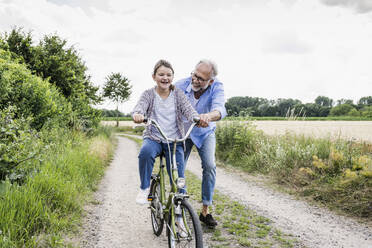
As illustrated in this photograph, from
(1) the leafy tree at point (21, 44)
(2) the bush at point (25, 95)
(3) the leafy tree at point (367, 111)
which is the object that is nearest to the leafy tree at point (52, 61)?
(1) the leafy tree at point (21, 44)

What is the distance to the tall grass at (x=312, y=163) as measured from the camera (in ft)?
15.6

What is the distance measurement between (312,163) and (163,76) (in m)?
4.44

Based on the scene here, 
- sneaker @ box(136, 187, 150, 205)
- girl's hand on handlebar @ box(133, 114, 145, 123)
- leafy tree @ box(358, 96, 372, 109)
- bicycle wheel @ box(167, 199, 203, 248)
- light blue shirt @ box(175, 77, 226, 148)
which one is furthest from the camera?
leafy tree @ box(358, 96, 372, 109)

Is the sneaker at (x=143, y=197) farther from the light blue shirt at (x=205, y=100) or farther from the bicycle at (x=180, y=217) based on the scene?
the light blue shirt at (x=205, y=100)

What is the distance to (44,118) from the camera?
7148 millimetres

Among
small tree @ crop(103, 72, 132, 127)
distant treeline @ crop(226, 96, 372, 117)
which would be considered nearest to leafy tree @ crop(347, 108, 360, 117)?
distant treeline @ crop(226, 96, 372, 117)

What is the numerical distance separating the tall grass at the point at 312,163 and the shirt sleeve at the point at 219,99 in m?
2.99

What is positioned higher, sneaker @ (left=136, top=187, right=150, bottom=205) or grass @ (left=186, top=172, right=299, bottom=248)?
sneaker @ (left=136, top=187, right=150, bottom=205)

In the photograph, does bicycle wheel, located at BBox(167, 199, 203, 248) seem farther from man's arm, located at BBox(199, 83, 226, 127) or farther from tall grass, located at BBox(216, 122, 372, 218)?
tall grass, located at BBox(216, 122, 372, 218)

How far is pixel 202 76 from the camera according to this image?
352 centimetres

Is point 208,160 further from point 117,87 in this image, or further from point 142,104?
point 117,87

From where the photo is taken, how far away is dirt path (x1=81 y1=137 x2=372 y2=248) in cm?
358

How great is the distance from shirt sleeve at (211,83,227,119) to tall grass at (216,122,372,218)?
299 centimetres

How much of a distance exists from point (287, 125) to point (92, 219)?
7.50 meters
